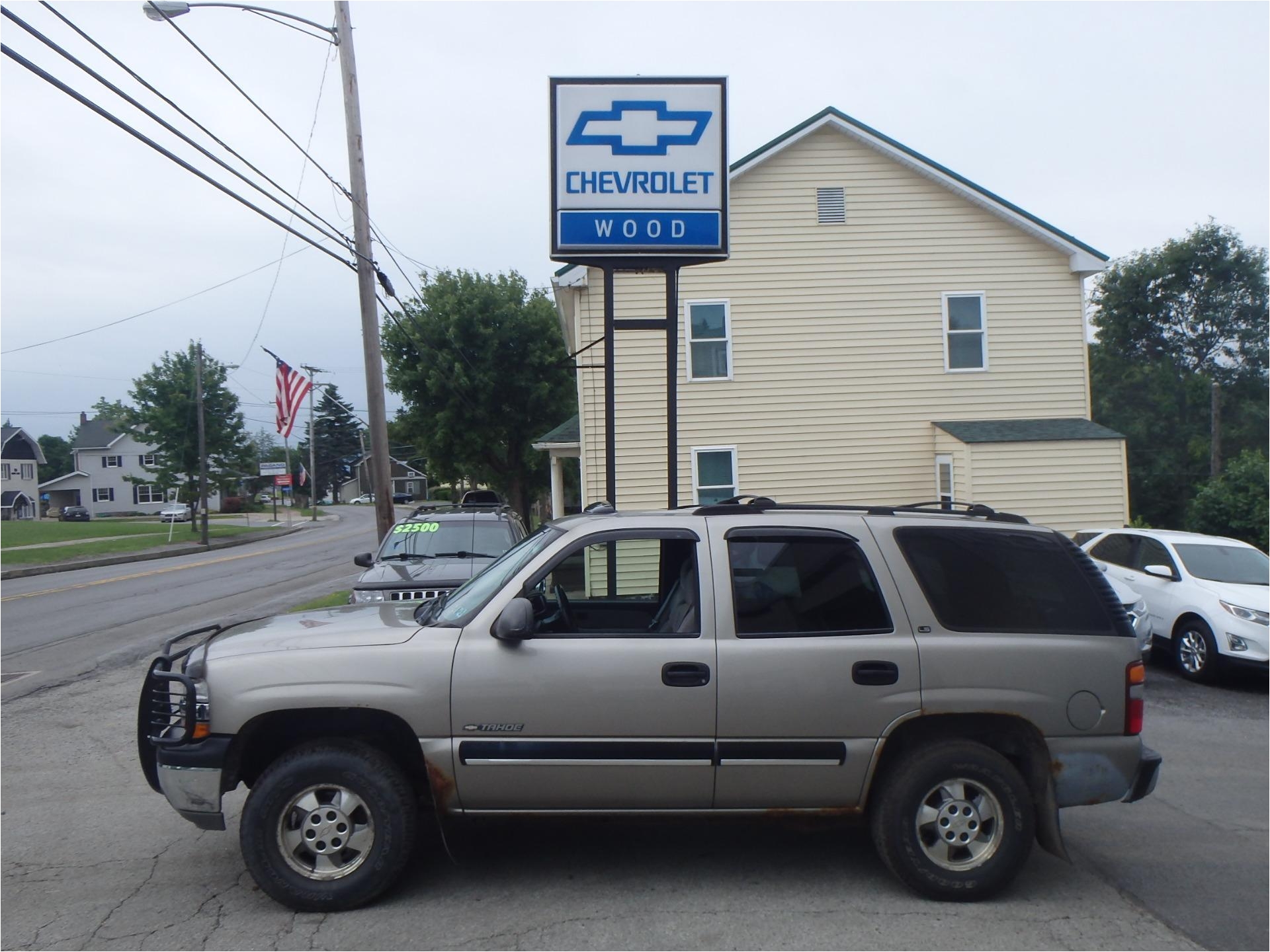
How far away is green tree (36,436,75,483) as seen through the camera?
357 feet

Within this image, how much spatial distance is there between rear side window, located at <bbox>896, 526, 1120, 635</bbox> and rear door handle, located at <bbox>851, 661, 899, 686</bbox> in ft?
1.20

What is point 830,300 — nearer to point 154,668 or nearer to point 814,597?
point 814,597

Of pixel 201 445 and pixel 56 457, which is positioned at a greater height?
pixel 56 457

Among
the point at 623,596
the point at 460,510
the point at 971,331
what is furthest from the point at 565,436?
the point at 623,596

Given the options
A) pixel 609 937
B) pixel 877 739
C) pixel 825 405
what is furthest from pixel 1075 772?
pixel 825 405

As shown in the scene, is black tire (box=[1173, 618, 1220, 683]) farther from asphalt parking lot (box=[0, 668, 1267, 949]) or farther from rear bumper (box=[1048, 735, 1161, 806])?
rear bumper (box=[1048, 735, 1161, 806])

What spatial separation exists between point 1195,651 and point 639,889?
8503mm

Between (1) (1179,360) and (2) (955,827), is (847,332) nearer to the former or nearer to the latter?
(2) (955,827)

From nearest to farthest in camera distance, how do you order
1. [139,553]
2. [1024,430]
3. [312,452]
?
1. [1024,430]
2. [139,553]
3. [312,452]

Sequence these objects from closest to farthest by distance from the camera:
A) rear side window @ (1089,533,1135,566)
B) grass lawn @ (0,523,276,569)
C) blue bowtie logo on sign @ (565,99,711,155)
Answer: blue bowtie logo on sign @ (565,99,711,155), rear side window @ (1089,533,1135,566), grass lawn @ (0,523,276,569)

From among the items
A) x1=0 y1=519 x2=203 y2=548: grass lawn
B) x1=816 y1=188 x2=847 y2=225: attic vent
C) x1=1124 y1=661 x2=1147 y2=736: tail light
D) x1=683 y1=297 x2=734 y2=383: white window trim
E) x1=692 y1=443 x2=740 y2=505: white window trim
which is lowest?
x1=0 y1=519 x2=203 y2=548: grass lawn

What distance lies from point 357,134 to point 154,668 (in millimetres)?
11164

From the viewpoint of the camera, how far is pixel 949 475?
16281mm

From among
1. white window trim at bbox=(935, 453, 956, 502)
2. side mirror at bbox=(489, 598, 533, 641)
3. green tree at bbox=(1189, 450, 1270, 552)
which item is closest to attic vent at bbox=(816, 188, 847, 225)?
white window trim at bbox=(935, 453, 956, 502)
